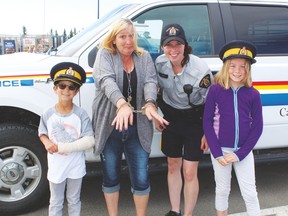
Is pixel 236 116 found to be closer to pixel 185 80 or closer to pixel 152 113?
pixel 185 80

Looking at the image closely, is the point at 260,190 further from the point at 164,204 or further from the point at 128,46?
the point at 128,46

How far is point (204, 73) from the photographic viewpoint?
9.00 ft

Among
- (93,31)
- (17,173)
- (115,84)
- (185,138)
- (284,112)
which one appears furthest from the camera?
(284,112)

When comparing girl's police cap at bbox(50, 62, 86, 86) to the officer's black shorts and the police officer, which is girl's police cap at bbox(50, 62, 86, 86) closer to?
the police officer

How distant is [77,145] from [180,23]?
1566 mm

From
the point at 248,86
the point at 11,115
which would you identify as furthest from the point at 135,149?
the point at 11,115

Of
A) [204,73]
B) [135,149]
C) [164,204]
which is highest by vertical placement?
[204,73]

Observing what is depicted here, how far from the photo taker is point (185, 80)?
274cm

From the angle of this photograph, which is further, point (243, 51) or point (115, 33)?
point (243, 51)

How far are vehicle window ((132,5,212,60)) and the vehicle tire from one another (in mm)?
1293

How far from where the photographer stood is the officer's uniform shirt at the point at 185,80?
2.73 meters

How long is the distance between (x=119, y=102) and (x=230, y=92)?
0.87 metres

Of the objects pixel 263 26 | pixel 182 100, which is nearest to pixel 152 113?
pixel 182 100

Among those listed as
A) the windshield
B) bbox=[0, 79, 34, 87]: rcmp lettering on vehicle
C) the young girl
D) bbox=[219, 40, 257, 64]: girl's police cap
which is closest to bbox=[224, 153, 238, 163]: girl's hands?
the young girl
